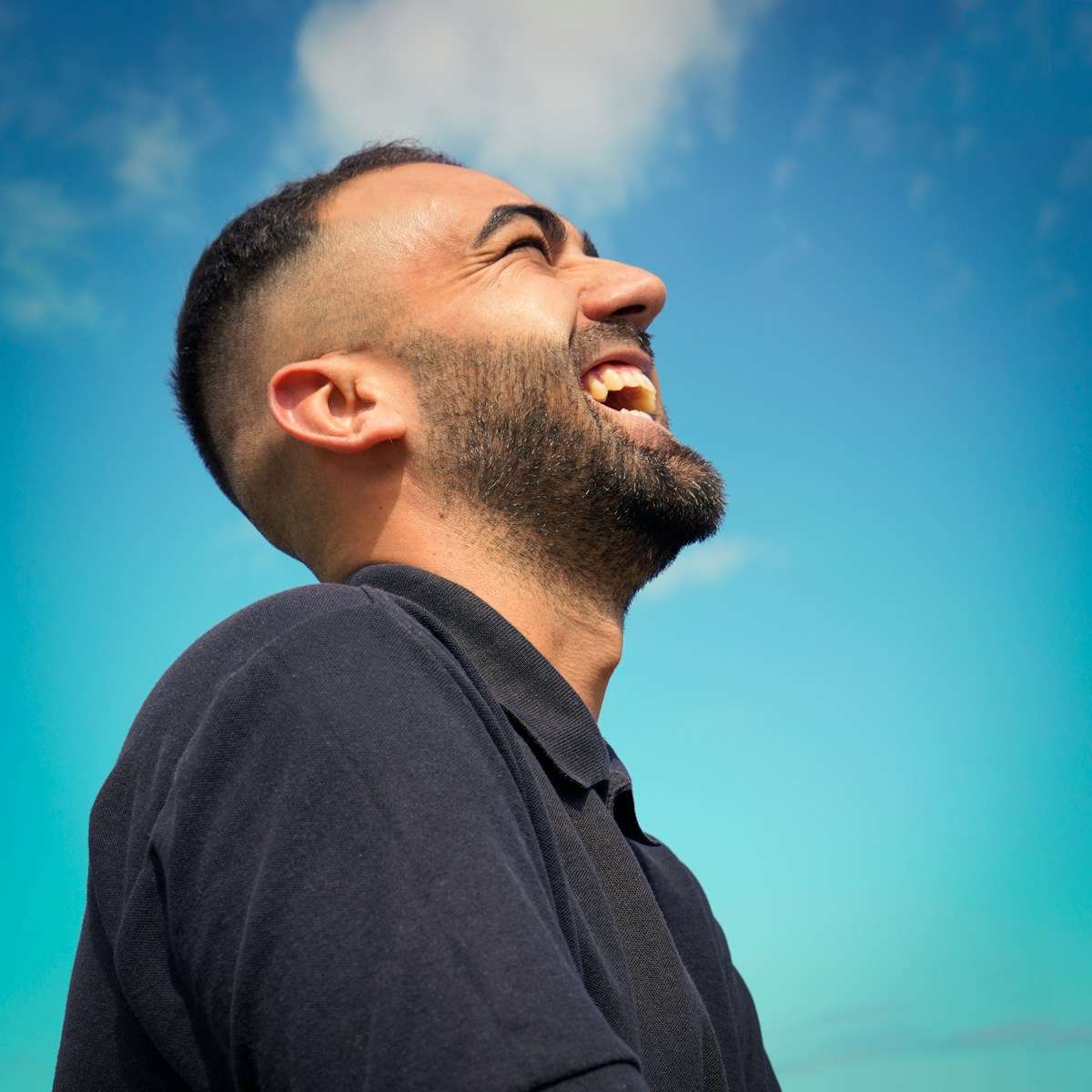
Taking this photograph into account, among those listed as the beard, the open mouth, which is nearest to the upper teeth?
the open mouth

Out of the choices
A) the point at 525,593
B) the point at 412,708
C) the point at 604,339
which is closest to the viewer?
the point at 412,708

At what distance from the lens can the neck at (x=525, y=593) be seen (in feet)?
9.61

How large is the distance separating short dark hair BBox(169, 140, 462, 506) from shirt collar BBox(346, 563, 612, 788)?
1.49 metres

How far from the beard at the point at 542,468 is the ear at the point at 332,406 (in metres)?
0.13

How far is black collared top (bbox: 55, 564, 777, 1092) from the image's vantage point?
4.18 ft

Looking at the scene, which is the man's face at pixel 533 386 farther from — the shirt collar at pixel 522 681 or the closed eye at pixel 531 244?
the shirt collar at pixel 522 681

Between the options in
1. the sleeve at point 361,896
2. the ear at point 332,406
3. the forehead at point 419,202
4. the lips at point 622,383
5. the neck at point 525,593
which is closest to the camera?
the sleeve at point 361,896

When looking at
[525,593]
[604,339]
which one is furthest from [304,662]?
[604,339]

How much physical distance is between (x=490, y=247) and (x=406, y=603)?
169 centimetres

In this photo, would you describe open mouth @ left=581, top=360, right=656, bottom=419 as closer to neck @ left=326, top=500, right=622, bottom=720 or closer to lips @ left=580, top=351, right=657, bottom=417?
lips @ left=580, top=351, right=657, bottom=417

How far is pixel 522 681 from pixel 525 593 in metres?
0.60

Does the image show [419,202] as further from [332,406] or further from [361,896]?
[361,896]

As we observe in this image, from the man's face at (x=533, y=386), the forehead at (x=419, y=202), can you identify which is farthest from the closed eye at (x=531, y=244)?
the forehead at (x=419, y=202)

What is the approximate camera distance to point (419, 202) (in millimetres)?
3506
